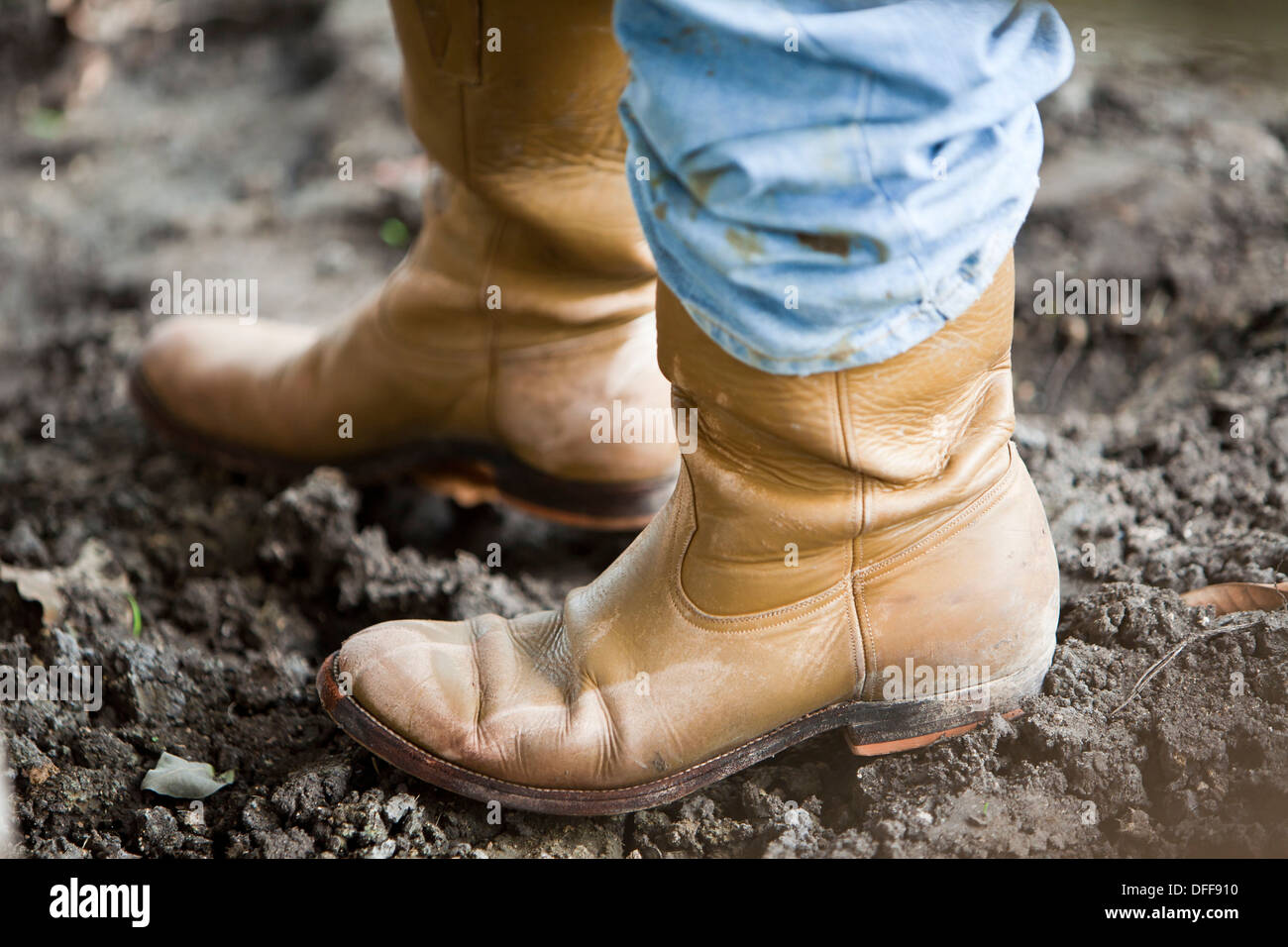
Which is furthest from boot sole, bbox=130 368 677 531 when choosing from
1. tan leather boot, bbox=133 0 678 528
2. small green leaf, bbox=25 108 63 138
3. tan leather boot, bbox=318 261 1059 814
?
small green leaf, bbox=25 108 63 138

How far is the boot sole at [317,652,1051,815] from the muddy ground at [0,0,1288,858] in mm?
46

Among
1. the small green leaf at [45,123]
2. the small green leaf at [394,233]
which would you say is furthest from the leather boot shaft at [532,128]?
the small green leaf at [45,123]

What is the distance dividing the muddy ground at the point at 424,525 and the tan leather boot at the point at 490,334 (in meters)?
0.11

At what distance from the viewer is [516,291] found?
160cm

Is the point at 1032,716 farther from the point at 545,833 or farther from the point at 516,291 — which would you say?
the point at 516,291

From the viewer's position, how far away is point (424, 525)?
6.20 ft

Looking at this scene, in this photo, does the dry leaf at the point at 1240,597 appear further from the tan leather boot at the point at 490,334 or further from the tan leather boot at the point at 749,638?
the tan leather boot at the point at 490,334

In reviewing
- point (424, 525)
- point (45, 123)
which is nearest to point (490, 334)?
point (424, 525)

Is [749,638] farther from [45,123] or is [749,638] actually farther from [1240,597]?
[45,123]

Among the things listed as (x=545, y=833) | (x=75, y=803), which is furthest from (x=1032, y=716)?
(x=75, y=803)

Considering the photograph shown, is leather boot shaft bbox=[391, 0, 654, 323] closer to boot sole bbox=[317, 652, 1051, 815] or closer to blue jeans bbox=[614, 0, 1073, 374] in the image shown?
blue jeans bbox=[614, 0, 1073, 374]

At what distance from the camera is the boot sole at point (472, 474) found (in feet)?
5.66

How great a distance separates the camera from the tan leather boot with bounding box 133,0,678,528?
1.42 m
